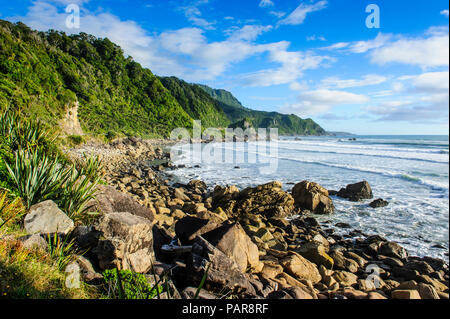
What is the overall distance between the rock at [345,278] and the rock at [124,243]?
4688mm

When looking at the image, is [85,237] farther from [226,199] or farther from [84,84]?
[84,84]

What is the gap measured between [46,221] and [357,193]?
14736 millimetres

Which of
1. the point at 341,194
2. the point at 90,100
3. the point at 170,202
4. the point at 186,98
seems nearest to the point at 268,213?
the point at 170,202

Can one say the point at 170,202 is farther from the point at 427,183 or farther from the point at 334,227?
the point at 427,183

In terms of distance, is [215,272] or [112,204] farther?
[112,204]

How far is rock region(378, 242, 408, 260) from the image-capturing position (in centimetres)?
771

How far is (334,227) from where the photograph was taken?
33.2 feet

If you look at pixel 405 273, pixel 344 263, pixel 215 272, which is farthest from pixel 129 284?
pixel 405 273

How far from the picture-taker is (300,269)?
580 centimetres

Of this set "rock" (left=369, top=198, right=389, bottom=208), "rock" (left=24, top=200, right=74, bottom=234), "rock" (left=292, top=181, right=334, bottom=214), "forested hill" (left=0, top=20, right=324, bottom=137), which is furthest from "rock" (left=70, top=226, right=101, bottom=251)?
"forested hill" (left=0, top=20, right=324, bottom=137)

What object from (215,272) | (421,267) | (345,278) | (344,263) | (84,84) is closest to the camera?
(215,272)

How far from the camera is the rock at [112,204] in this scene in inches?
217

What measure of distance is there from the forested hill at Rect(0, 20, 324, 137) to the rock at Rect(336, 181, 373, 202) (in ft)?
68.0

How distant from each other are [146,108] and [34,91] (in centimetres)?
5199
